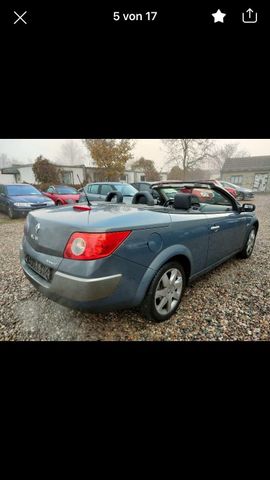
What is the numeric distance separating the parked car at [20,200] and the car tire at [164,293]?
7.59 metres

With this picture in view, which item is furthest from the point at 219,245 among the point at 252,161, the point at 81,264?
the point at 252,161

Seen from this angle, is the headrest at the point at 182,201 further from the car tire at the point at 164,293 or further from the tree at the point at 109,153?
the tree at the point at 109,153

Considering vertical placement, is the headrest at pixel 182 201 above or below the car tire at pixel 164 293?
above

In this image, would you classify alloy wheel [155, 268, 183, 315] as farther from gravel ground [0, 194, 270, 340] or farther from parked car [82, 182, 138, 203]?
parked car [82, 182, 138, 203]

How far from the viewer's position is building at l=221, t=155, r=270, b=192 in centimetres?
2783

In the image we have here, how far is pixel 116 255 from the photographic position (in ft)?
6.40

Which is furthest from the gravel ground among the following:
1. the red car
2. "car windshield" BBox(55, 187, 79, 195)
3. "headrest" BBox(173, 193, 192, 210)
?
"car windshield" BBox(55, 187, 79, 195)

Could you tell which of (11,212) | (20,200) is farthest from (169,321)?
(11,212)

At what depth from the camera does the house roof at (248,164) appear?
93.5 ft

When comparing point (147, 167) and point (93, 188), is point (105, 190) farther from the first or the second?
point (147, 167)

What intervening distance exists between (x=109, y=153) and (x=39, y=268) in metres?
22.0

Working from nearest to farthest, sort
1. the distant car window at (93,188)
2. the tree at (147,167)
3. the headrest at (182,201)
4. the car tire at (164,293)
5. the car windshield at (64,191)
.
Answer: the car tire at (164,293) < the headrest at (182,201) < the distant car window at (93,188) < the car windshield at (64,191) < the tree at (147,167)

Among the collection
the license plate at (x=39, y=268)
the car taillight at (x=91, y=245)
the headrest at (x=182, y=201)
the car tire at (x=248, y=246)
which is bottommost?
the car tire at (x=248, y=246)

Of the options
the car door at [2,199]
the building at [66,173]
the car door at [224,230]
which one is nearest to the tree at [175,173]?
the building at [66,173]
